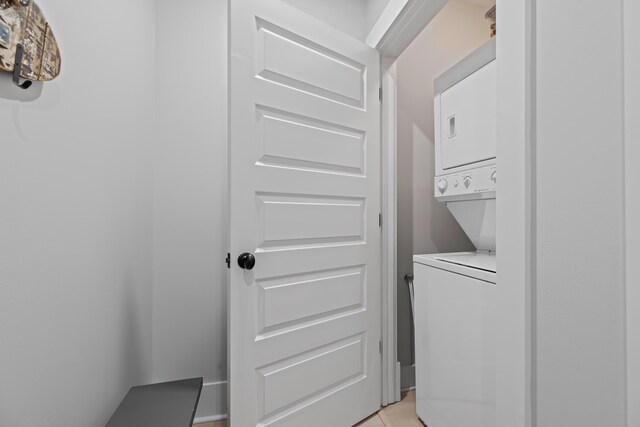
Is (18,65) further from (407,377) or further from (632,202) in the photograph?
(407,377)

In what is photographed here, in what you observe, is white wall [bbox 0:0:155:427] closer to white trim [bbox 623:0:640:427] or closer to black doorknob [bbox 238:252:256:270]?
black doorknob [bbox 238:252:256:270]

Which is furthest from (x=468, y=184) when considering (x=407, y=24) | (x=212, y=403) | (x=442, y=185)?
(x=212, y=403)

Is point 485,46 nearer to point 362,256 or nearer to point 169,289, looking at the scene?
point 362,256

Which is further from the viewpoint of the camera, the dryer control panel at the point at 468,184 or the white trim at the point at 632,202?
the dryer control panel at the point at 468,184

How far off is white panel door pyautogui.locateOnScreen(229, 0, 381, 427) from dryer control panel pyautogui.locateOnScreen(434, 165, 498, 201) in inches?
13.8

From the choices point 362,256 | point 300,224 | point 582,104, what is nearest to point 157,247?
point 300,224

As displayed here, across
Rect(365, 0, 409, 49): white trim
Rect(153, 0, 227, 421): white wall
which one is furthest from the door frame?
Rect(153, 0, 227, 421): white wall

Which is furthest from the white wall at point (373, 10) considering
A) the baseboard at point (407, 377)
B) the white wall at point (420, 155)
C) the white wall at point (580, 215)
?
the baseboard at point (407, 377)

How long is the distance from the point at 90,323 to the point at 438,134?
69.6 inches

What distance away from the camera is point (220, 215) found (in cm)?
179

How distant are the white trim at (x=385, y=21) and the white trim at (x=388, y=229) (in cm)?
13

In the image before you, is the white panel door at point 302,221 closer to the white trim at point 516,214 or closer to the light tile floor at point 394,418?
the light tile floor at point 394,418

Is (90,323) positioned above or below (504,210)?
below

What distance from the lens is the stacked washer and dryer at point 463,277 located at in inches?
47.3
